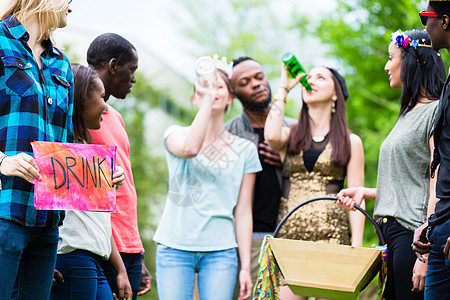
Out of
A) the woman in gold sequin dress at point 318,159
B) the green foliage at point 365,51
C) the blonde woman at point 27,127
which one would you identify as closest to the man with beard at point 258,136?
the woman in gold sequin dress at point 318,159

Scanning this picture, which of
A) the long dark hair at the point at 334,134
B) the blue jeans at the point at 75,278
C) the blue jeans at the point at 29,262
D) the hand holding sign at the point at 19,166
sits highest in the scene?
the long dark hair at the point at 334,134

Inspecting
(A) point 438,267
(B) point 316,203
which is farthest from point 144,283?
(A) point 438,267

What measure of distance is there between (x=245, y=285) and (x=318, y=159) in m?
0.91

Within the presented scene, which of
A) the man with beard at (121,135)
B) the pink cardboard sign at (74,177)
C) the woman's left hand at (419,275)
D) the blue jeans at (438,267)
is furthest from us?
the man with beard at (121,135)

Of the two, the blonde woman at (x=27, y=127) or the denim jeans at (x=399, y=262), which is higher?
the blonde woman at (x=27, y=127)

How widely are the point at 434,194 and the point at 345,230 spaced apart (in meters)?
1.10

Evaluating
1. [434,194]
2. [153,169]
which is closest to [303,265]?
[434,194]

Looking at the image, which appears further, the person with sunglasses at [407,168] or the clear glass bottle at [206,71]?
the clear glass bottle at [206,71]

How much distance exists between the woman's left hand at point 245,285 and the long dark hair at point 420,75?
1.37 m

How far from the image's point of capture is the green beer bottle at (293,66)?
398 cm

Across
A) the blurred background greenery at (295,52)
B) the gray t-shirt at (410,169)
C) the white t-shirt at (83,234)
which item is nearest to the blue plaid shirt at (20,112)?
the white t-shirt at (83,234)

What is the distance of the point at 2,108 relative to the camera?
86.2 inches

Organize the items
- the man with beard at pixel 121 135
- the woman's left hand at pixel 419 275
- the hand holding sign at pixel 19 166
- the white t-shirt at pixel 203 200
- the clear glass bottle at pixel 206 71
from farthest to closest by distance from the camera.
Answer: the clear glass bottle at pixel 206 71, the white t-shirt at pixel 203 200, the man with beard at pixel 121 135, the woman's left hand at pixel 419 275, the hand holding sign at pixel 19 166

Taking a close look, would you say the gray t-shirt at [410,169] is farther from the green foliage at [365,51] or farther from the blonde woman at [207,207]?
the green foliage at [365,51]
